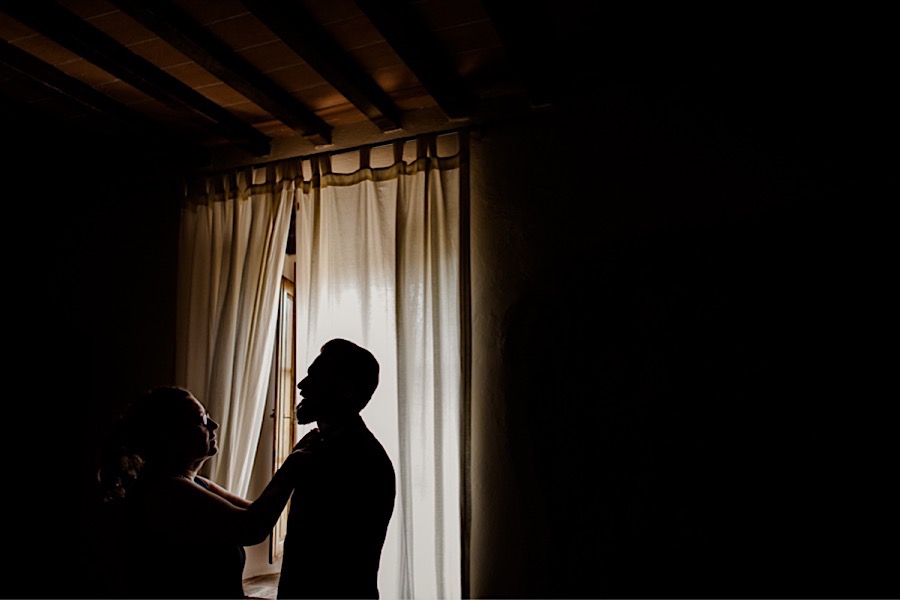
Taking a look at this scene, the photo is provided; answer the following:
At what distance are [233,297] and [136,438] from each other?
4.43 feet

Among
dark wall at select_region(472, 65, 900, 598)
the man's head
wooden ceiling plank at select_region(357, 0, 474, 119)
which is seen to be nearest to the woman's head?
the man's head

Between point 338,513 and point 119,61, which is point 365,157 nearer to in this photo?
point 119,61

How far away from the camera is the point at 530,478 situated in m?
2.48

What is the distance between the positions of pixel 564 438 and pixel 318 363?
111 centimetres

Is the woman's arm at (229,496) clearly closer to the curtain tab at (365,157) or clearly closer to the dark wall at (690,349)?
the dark wall at (690,349)

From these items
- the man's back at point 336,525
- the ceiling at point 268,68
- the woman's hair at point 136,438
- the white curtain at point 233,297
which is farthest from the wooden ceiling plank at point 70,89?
the man's back at point 336,525

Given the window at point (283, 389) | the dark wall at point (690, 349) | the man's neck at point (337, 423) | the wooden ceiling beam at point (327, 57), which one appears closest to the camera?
the man's neck at point (337, 423)

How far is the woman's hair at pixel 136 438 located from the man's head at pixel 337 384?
15.7 inches

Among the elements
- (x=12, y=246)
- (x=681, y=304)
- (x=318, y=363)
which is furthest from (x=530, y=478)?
(x=12, y=246)

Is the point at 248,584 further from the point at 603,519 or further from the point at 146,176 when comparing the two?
the point at 146,176

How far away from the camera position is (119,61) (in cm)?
247

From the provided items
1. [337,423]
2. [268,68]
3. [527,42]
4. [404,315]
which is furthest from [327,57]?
[337,423]

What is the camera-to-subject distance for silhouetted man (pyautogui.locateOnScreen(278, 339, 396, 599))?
1589 millimetres

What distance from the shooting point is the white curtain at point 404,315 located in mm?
2553
